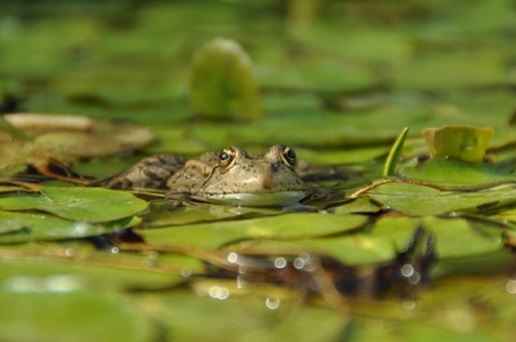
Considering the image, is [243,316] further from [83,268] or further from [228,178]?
[228,178]

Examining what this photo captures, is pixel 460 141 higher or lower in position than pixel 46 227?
higher

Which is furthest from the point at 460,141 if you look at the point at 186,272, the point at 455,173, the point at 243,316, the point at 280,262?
the point at 243,316

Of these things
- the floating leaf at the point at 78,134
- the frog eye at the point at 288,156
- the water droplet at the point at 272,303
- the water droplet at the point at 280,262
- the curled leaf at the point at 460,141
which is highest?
the curled leaf at the point at 460,141

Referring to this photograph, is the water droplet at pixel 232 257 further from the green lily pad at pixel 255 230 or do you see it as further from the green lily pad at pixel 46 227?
the green lily pad at pixel 46 227

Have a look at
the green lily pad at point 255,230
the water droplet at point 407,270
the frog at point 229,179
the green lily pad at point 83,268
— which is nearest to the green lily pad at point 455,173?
the frog at point 229,179

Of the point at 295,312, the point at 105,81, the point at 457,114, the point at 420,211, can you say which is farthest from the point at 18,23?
the point at 295,312
